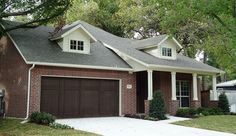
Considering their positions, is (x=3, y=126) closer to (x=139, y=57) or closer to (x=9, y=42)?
(x=9, y=42)

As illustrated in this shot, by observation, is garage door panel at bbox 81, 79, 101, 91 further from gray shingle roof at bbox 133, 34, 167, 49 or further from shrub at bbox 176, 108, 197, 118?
gray shingle roof at bbox 133, 34, 167, 49

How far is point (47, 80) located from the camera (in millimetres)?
19391

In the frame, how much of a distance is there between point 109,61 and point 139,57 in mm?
2123

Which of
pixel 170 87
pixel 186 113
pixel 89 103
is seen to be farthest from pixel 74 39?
pixel 186 113

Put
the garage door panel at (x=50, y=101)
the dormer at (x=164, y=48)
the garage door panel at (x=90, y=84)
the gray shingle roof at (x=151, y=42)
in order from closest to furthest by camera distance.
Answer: the garage door panel at (x=50, y=101), the garage door panel at (x=90, y=84), the dormer at (x=164, y=48), the gray shingle roof at (x=151, y=42)

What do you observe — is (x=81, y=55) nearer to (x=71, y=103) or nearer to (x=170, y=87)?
(x=71, y=103)

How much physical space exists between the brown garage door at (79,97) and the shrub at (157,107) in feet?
7.84

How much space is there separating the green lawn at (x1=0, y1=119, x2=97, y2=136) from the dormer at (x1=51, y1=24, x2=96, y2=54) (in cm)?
640

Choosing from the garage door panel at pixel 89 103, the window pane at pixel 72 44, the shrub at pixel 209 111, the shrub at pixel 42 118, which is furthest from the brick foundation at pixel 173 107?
the shrub at pixel 42 118

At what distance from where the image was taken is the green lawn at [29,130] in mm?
13734

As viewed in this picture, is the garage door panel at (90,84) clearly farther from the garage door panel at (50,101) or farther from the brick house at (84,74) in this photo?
the garage door panel at (50,101)

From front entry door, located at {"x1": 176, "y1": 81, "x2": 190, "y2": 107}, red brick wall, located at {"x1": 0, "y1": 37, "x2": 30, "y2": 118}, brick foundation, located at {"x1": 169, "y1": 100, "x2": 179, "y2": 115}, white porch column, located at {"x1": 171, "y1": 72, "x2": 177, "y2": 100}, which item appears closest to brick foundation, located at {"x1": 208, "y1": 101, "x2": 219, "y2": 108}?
front entry door, located at {"x1": 176, "y1": 81, "x2": 190, "y2": 107}

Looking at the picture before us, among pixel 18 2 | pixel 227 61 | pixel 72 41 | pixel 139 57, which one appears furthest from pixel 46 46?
pixel 227 61

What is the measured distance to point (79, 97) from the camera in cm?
2052
